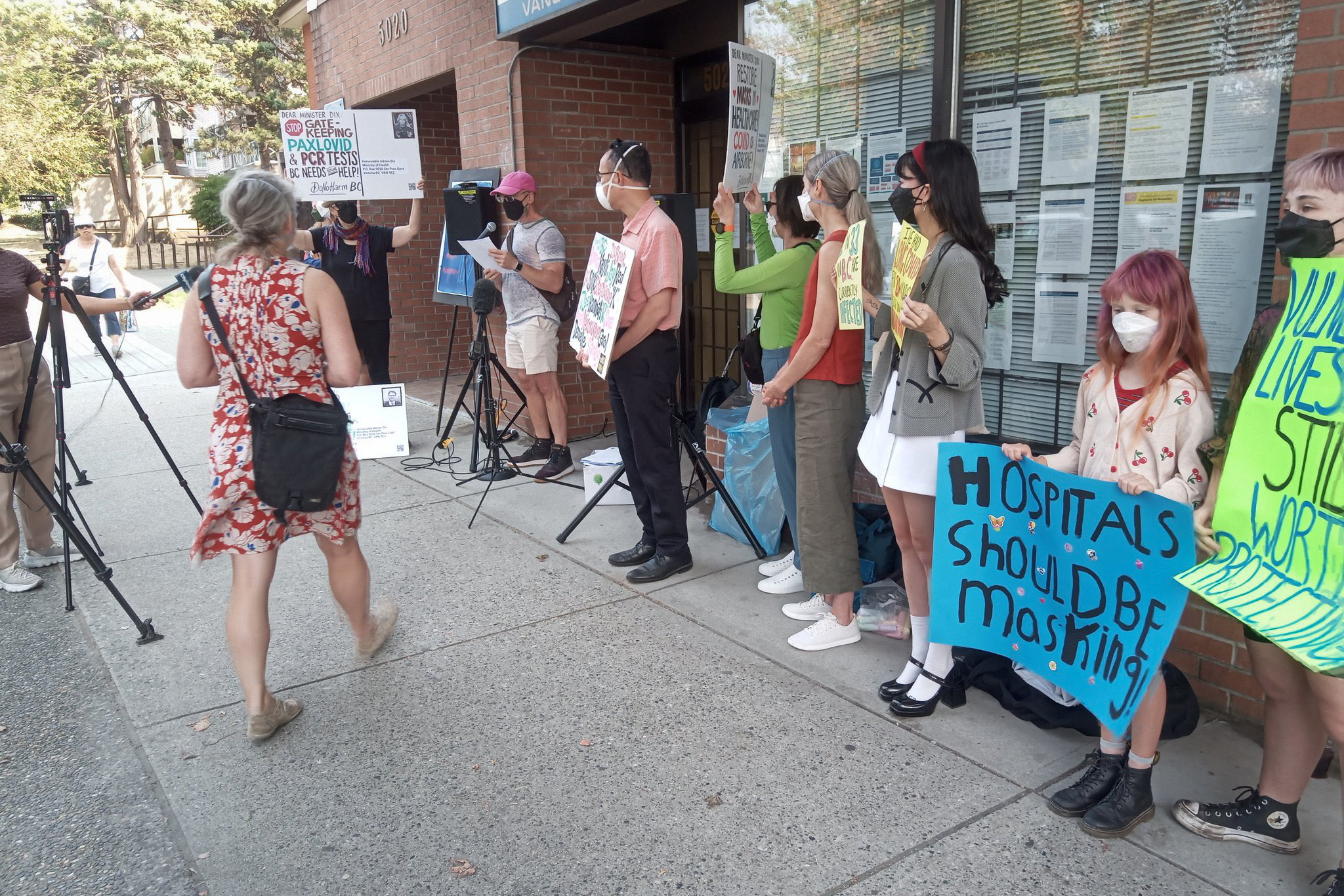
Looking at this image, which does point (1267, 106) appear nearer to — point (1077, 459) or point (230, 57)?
point (1077, 459)

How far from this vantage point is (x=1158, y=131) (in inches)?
138

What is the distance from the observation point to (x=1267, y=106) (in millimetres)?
3174

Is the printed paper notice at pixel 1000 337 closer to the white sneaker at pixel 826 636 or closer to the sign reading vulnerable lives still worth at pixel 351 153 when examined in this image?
the white sneaker at pixel 826 636

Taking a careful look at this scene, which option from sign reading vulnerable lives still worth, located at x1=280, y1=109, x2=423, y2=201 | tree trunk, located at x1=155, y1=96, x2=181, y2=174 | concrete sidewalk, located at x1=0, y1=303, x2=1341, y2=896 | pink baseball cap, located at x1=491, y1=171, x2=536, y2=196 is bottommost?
concrete sidewalk, located at x1=0, y1=303, x2=1341, y2=896

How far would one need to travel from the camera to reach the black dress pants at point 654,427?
14.8 ft

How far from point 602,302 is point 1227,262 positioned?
2.56 m

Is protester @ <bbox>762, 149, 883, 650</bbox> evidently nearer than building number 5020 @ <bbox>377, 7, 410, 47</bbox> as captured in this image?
Yes

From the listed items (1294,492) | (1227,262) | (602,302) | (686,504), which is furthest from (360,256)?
(1294,492)

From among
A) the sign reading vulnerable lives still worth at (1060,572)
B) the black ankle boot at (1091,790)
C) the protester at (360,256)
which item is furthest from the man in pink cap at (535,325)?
the black ankle boot at (1091,790)

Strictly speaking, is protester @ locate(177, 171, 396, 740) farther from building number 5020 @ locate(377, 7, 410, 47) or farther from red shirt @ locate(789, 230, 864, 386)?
building number 5020 @ locate(377, 7, 410, 47)

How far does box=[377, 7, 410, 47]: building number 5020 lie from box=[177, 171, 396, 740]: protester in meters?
6.16

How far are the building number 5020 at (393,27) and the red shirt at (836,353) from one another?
6.54 meters

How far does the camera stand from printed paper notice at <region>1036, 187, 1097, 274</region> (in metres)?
3.80

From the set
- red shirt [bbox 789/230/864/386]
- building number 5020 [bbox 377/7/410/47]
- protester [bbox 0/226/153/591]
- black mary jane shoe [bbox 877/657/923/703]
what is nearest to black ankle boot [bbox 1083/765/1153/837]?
black mary jane shoe [bbox 877/657/923/703]
